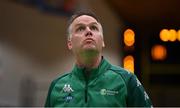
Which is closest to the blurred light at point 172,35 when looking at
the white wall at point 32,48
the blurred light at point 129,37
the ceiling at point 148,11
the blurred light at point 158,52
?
the ceiling at point 148,11

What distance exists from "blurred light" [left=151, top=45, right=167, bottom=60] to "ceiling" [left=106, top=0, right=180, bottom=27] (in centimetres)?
57

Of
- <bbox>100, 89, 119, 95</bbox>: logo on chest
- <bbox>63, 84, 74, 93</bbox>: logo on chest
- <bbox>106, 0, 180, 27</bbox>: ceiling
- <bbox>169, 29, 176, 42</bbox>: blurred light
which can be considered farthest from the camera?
<bbox>169, 29, 176, 42</bbox>: blurred light

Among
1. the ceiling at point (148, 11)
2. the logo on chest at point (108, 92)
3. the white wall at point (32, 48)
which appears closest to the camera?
the logo on chest at point (108, 92)

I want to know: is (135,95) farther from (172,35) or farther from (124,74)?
(172,35)

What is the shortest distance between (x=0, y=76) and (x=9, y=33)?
0.94 m

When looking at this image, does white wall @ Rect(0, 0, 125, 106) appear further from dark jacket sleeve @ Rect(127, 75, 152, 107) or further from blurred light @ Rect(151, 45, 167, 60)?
dark jacket sleeve @ Rect(127, 75, 152, 107)

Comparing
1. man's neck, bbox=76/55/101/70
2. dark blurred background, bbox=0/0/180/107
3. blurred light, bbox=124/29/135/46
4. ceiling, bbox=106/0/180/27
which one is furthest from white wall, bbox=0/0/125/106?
man's neck, bbox=76/55/101/70

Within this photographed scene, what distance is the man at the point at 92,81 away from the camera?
3096 millimetres

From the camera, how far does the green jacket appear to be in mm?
3082

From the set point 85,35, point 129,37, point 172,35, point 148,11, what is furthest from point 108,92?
point 129,37

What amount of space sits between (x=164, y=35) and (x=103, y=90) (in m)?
11.0

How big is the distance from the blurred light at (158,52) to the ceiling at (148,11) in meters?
0.57

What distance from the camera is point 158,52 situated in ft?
45.0

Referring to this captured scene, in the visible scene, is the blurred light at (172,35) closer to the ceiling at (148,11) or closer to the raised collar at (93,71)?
the ceiling at (148,11)
